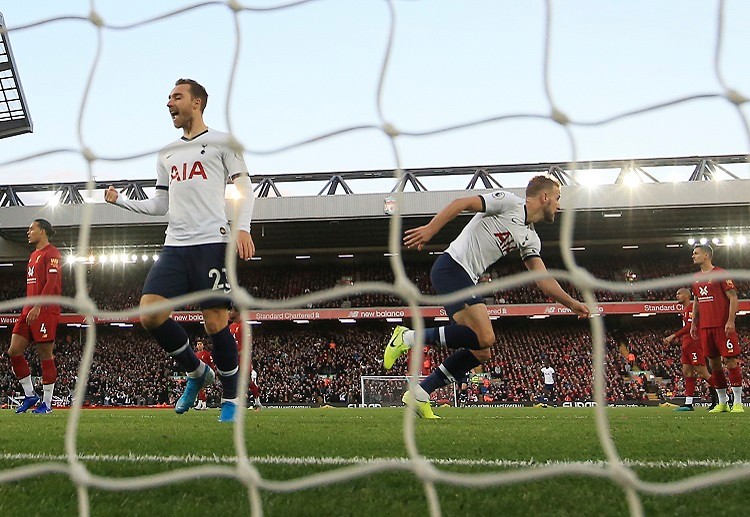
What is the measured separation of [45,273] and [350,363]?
18535 millimetres

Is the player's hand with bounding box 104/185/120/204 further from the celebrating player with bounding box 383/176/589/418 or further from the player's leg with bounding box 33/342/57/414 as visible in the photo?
the player's leg with bounding box 33/342/57/414

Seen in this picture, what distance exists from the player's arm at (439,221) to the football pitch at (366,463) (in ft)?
3.10

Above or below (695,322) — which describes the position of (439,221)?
above

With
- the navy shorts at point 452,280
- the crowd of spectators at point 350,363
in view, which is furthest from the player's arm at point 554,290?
the crowd of spectators at point 350,363

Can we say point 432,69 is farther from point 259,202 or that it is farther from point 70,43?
point 259,202

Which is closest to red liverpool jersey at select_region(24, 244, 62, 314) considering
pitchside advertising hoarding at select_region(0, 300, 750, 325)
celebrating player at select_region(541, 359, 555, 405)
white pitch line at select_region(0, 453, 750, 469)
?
white pitch line at select_region(0, 453, 750, 469)

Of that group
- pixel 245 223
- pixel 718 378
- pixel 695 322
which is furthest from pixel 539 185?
pixel 718 378

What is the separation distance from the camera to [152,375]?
76.8ft

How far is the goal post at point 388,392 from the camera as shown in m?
17.2

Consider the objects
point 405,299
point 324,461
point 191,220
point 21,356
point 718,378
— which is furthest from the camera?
point 718,378

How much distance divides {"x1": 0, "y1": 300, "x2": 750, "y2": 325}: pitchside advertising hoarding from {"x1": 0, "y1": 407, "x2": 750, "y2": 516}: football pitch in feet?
62.5

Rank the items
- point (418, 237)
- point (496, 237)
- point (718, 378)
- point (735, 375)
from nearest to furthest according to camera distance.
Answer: point (418, 237)
point (496, 237)
point (718, 378)
point (735, 375)

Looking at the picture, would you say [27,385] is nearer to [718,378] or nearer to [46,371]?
[46,371]

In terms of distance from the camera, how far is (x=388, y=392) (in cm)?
1764
